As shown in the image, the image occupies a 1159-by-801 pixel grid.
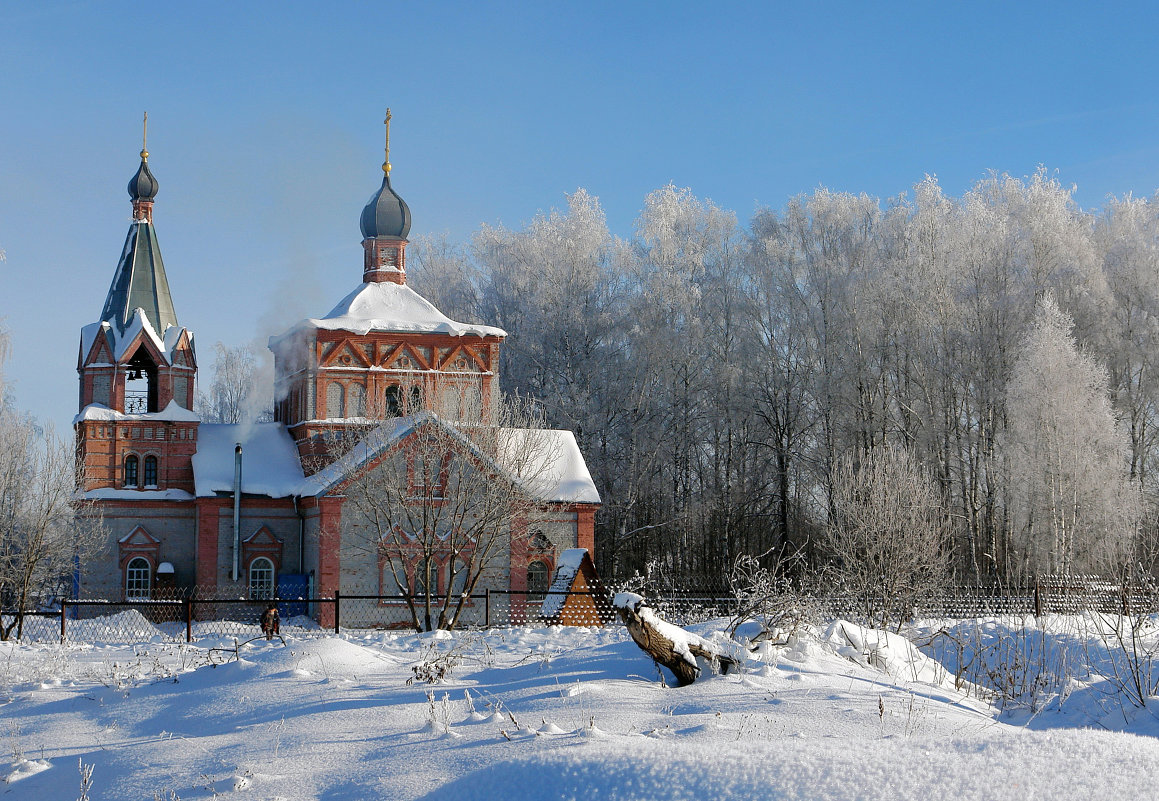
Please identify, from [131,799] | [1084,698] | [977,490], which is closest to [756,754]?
[131,799]

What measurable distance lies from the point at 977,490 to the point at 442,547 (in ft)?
57.2

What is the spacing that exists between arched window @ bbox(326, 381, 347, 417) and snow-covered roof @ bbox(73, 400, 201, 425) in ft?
10.7

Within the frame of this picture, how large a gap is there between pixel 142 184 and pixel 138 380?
5.22 metres

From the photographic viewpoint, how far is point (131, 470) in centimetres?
2730

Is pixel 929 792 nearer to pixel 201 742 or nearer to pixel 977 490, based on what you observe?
pixel 201 742

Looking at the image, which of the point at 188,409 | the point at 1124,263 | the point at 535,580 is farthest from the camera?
the point at 1124,263

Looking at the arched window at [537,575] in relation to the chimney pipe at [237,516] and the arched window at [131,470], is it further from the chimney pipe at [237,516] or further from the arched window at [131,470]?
the arched window at [131,470]

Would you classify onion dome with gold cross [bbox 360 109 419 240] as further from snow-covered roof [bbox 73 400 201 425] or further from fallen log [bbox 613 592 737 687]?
fallen log [bbox 613 592 737 687]

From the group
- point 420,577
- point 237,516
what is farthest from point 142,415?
point 420,577

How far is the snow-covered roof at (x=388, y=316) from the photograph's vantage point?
28609 millimetres

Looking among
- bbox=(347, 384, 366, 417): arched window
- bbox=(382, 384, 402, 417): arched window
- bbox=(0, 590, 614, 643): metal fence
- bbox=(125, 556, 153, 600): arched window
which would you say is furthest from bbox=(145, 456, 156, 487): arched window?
bbox=(382, 384, 402, 417): arched window

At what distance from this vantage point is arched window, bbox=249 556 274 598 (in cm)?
2650

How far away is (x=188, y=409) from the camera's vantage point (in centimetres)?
2806

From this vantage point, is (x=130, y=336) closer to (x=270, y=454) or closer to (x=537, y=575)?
(x=270, y=454)
